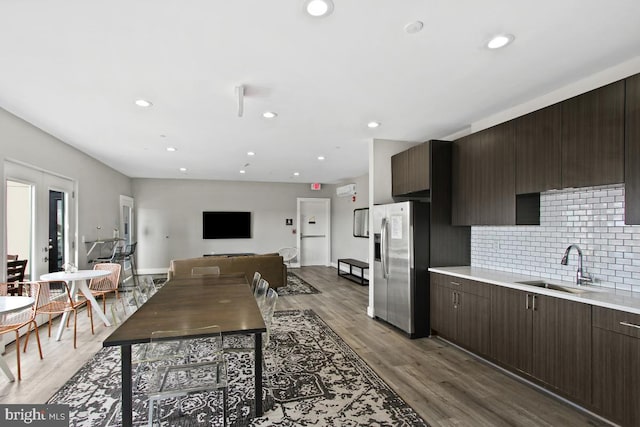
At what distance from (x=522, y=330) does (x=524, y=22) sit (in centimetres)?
237

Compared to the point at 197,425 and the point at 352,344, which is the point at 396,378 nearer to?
the point at 352,344

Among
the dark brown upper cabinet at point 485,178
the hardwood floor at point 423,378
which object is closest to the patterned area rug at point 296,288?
the hardwood floor at point 423,378

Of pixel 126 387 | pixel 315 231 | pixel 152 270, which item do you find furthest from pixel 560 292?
pixel 152 270

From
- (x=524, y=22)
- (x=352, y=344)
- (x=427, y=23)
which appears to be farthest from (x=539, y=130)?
(x=352, y=344)

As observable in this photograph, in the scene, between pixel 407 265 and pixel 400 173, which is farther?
pixel 400 173

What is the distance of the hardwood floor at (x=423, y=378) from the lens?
238cm

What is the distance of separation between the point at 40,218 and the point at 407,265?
484cm

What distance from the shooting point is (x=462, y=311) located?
348 cm

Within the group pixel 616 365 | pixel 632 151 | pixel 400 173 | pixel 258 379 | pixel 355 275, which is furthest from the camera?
pixel 355 275

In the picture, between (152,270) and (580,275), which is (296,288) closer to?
(152,270)

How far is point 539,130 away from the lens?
2938mm

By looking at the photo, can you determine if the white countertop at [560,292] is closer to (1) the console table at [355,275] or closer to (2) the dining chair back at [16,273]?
(1) the console table at [355,275]

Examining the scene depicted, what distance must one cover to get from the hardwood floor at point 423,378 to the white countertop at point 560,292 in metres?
0.84

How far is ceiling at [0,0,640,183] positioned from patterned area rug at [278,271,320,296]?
3359 millimetres
